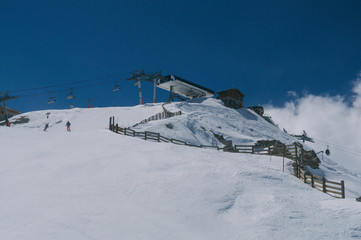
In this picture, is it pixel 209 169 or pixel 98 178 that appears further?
pixel 209 169

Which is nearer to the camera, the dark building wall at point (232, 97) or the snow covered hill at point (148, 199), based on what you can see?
the snow covered hill at point (148, 199)

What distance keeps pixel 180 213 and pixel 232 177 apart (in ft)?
17.1

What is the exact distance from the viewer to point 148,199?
1188 centimetres

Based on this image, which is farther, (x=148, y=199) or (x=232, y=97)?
(x=232, y=97)

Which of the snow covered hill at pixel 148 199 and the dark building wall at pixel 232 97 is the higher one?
the dark building wall at pixel 232 97

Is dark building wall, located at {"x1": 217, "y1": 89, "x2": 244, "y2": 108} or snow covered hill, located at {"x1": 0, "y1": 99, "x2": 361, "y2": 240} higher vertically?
dark building wall, located at {"x1": 217, "y1": 89, "x2": 244, "y2": 108}

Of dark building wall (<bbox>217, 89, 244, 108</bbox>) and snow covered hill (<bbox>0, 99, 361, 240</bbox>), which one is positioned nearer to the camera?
snow covered hill (<bbox>0, 99, 361, 240</bbox>)

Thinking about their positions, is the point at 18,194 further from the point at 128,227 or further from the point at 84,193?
the point at 128,227

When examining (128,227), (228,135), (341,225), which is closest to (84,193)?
(128,227)

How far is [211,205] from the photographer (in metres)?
11.9

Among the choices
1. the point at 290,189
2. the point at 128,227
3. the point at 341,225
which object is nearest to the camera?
the point at 128,227

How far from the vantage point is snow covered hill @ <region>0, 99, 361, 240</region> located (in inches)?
358

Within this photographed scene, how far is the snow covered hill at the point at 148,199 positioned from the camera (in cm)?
909

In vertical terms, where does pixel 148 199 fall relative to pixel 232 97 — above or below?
below
